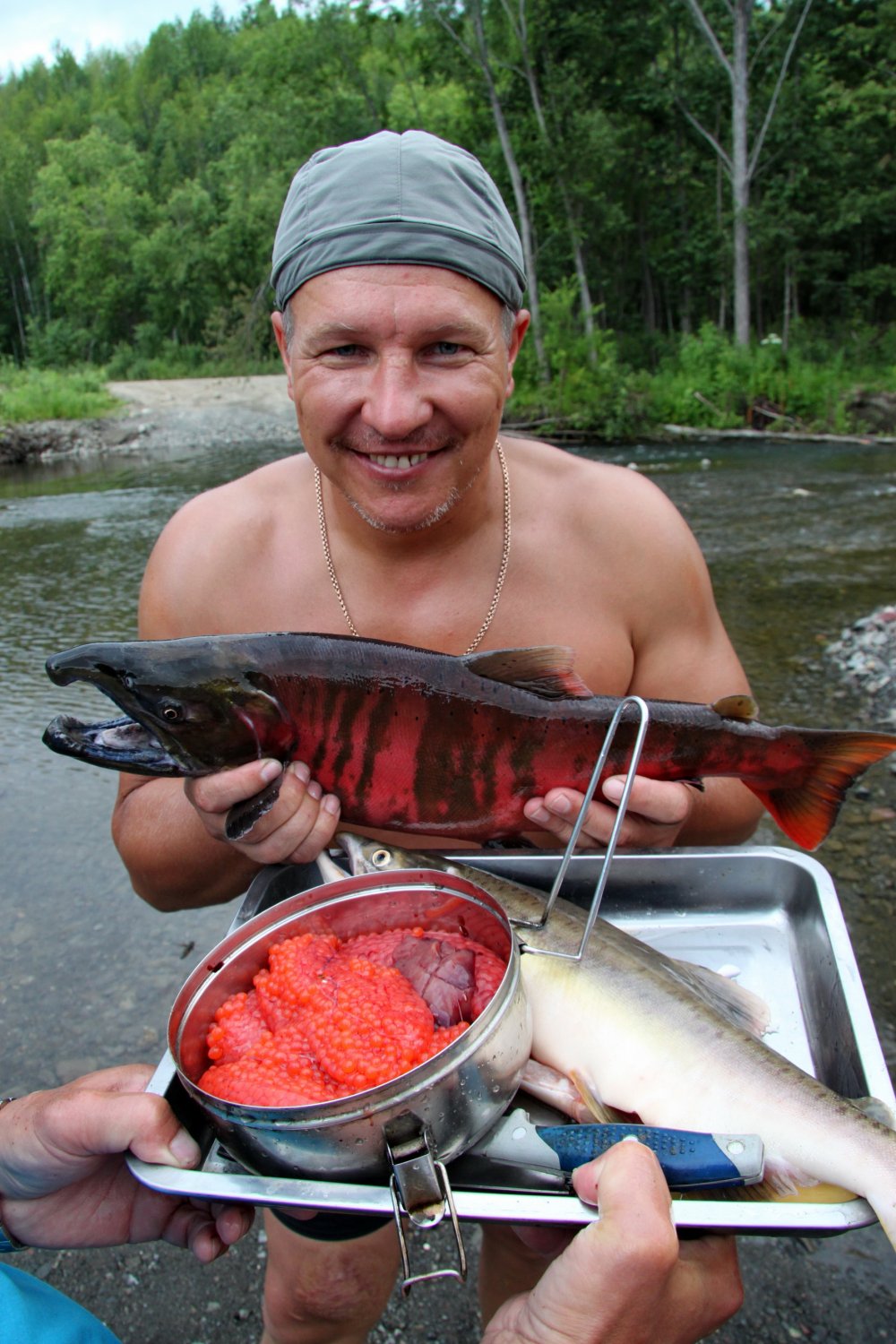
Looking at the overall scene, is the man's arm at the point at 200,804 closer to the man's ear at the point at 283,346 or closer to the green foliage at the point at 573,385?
the man's ear at the point at 283,346

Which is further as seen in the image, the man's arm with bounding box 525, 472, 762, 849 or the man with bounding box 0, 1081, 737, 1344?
the man's arm with bounding box 525, 472, 762, 849

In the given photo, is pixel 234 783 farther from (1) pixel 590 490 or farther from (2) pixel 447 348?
(1) pixel 590 490

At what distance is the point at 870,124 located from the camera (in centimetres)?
3136

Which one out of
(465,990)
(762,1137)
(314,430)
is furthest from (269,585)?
→ (762,1137)

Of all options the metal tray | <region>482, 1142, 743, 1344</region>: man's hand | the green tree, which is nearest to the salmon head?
the metal tray

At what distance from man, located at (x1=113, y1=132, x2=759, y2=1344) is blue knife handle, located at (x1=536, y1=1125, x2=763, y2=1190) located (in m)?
0.25

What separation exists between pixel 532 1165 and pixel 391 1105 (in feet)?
1.01

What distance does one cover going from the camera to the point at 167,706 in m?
2.00

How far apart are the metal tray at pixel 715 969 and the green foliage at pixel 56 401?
2790 centimetres

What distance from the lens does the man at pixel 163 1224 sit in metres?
1.21

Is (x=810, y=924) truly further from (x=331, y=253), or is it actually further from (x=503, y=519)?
(x=331, y=253)

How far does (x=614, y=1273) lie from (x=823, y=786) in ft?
4.27

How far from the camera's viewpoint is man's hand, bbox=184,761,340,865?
199 cm

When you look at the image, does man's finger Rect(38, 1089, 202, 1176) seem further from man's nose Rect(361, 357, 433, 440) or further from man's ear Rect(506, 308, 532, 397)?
man's ear Rect(506, 308, 532, 397)
